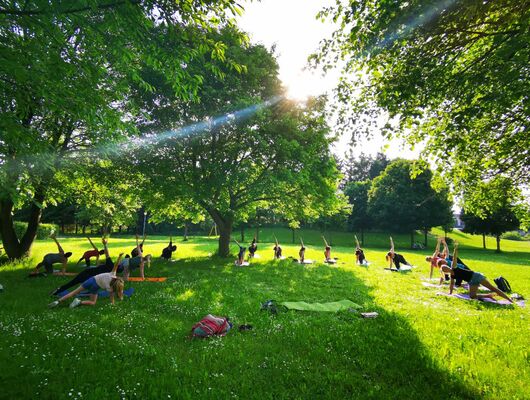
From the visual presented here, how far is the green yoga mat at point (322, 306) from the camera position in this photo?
1136 centimetres

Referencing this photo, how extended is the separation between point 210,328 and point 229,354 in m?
1.36

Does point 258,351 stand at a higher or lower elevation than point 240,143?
lower

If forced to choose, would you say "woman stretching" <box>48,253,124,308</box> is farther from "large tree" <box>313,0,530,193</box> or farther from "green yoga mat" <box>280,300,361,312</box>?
"large tree" <box>313,0,530,193</box>

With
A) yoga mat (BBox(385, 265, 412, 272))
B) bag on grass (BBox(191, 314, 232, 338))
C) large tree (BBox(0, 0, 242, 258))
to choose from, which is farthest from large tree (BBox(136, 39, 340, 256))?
bag on grass (BBox(191, 314, 232, 338))

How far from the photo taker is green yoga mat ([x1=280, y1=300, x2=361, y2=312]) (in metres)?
11.4

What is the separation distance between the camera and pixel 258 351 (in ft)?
24.5

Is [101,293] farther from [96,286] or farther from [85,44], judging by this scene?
[85,44]

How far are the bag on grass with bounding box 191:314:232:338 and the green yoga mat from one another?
340 cm

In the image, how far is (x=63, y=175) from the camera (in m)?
18.4

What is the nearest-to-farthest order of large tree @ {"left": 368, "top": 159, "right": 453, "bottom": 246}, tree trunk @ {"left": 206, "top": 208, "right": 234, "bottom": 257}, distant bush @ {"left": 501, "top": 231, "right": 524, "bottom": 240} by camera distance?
tree trunk @ {"left": 206, "top": 208, "right": 234, "bottom": 257} → large tree @ {"left": 368, "top": 159, "right": 453, "bottom": 246} → distant bush @ {"left": 501, "top": 231, "right": 524, "bottom": 240}

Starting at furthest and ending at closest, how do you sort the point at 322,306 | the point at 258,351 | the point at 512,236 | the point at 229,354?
the point at 512,236
the point at 322,306
the point at 258,351
the point at 229,354

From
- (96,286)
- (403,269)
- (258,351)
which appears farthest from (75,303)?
(403,269)

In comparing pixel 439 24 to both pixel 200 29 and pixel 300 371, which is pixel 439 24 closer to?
pixel 200 29

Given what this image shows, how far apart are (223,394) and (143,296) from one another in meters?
8.29
